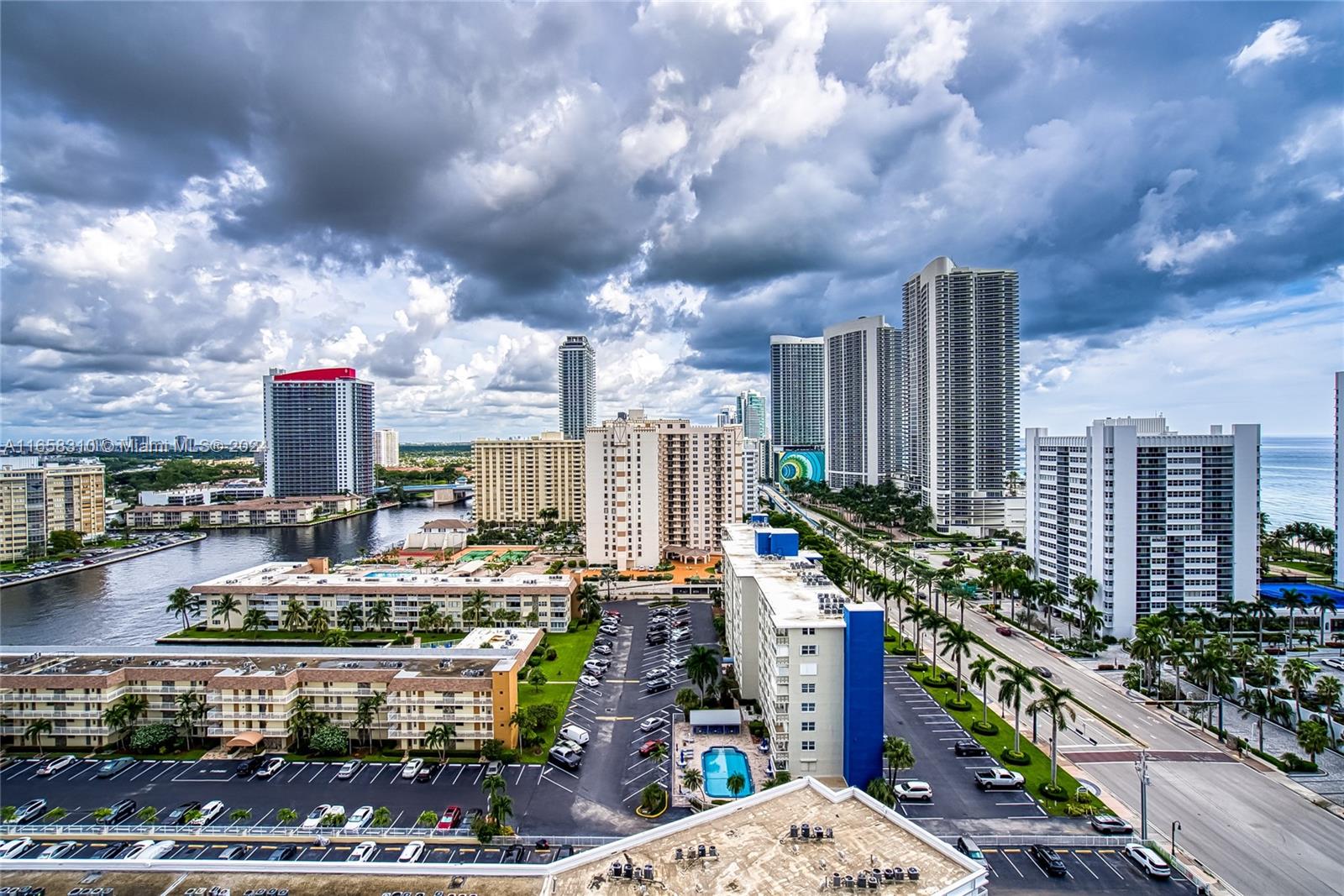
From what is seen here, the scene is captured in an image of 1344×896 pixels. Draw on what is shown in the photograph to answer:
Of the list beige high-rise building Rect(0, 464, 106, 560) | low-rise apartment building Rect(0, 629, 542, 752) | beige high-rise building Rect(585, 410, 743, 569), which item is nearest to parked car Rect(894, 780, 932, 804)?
low-rise apartment building Rect(0, 629, 542, 752)

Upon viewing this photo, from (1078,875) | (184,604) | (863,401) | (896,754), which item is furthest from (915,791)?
(863,401)

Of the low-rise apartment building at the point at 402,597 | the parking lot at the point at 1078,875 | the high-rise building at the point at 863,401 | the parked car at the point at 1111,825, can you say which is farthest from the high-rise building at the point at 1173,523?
the high-rise building at the point at 863,401

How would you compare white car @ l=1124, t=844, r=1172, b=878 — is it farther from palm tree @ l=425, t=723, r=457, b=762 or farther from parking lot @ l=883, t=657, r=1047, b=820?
palm tree @ l=425, t=723, r=457, b=762

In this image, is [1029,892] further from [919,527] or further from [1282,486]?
[1282,486]

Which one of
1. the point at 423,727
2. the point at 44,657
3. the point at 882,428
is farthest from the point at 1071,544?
the point at 882,428

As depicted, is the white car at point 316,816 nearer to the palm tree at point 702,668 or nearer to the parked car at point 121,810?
the parked car at point 121,810

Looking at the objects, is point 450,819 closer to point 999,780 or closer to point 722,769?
point 722,769
